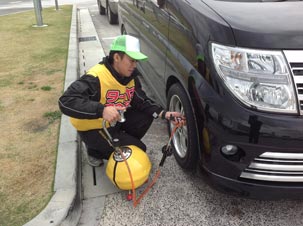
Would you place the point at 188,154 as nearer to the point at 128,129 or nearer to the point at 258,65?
the point at 128,129

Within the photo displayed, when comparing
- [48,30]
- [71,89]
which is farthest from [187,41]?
[48,30]

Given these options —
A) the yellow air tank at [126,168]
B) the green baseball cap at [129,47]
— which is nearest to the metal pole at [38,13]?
the green baseball cap at [129,47]

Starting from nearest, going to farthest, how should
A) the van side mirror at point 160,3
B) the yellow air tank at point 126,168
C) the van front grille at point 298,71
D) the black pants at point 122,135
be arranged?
the van front grille at point 298,71 < the yellow air tank at point 126,168 < the black pants at point 122,135 < the van side mirror at point 160,3

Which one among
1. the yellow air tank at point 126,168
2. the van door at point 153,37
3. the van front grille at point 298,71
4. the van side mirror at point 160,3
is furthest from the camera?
the van door at point 153,37

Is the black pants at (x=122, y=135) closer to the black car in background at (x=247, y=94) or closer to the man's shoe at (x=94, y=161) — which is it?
the man's shoe at (x=94, y=161)

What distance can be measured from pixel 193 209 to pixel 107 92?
3.40 feet

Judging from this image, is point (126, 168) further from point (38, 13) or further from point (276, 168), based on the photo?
point (38, 13)

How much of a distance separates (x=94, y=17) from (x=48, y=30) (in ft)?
10.1

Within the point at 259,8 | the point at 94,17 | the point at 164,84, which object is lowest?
the point at 94,17

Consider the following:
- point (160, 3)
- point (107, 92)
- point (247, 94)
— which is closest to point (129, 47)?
point (107, 92)

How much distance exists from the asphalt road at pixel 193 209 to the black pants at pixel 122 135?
1.19 feet

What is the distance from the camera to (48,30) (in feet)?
28.9

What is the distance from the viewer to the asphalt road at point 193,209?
7.72 ft

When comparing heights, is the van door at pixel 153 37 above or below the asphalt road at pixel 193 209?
above
